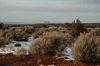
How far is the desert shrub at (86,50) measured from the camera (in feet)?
21.3

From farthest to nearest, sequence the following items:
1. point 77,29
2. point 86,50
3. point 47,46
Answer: point 77,29 → point 47,46 → point 86,50

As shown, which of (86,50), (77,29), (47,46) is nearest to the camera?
(86,50)

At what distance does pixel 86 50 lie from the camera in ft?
21.7

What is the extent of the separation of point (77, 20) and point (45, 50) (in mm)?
12673

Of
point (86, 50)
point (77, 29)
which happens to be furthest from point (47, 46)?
point (77, 29)

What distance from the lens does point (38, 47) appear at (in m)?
8.73

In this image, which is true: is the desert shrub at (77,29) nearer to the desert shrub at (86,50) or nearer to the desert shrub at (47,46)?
the desert shrub at (47,46)

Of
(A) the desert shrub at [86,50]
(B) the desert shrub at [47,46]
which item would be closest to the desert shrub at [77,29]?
(B) the desert shrub at [47,46]

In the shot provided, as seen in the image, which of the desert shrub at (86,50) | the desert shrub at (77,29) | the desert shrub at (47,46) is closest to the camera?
the desert shrub at (86,50)

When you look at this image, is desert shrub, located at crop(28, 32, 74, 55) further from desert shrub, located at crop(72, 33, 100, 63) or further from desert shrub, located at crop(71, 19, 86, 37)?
desert shrub, located at crop(71, 19, 86, 37)

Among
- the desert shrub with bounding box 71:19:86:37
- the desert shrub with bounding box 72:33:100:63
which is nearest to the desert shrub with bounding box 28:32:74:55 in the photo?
the desert shrub with bounding box 72:33:100:63

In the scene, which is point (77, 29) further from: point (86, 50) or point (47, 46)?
point (86, 50)

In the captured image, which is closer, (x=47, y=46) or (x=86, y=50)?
(x=86, y=50)

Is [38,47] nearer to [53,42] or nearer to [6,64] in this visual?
[53,42]
